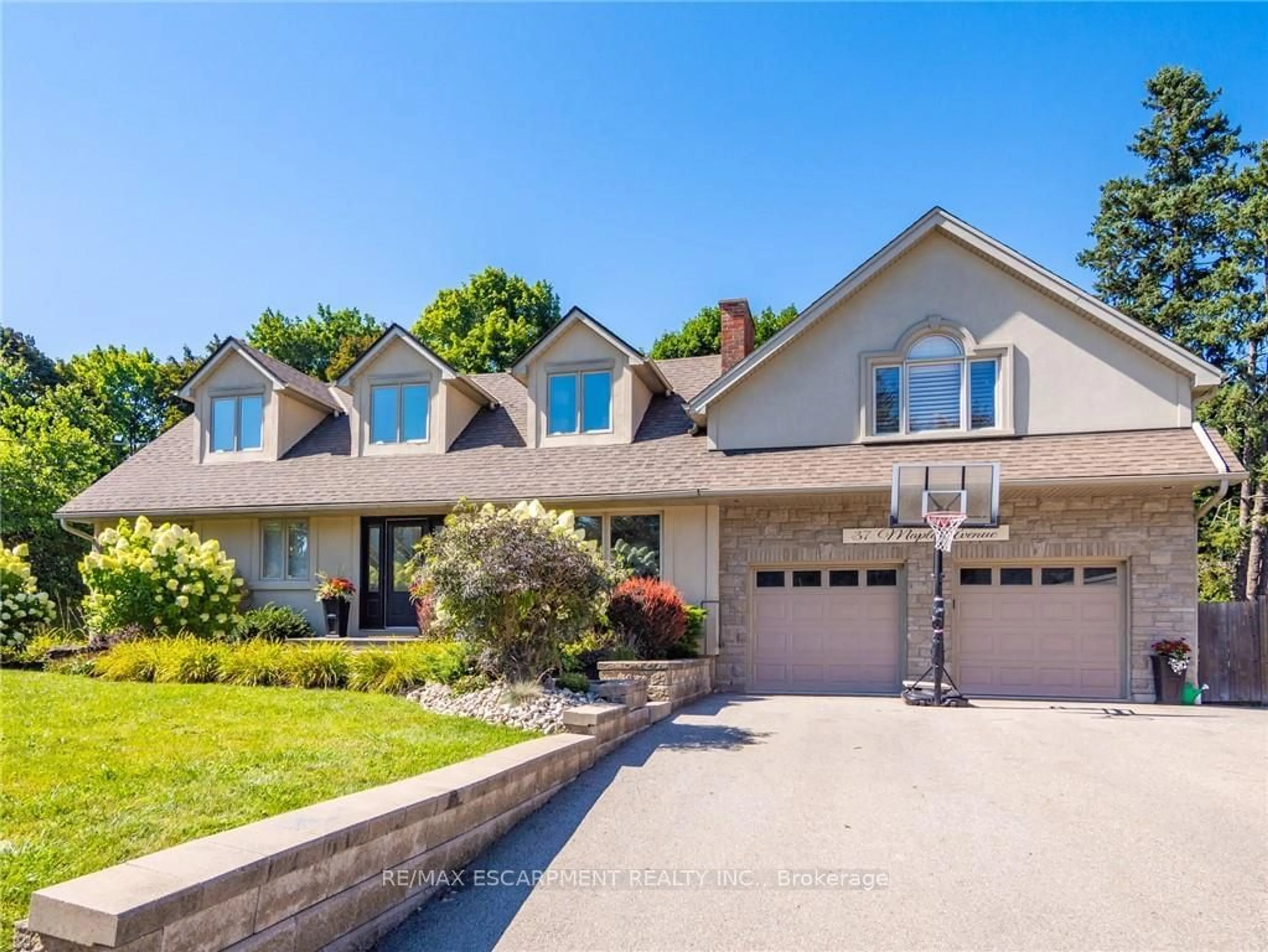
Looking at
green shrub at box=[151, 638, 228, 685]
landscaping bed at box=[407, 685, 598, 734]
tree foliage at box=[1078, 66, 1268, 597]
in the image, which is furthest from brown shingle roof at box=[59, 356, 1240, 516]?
tree foliage at box=[1078, 66, 1268, 597]

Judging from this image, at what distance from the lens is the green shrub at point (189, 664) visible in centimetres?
957

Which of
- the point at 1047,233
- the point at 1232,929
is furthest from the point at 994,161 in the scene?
the point at 1232,929

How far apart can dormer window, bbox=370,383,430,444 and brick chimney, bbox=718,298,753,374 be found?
592 centimetres

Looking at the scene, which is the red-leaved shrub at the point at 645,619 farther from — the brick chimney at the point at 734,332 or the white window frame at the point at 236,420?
the white window frame at the point at 236,420

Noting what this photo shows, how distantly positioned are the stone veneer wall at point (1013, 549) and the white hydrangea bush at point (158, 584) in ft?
27.8

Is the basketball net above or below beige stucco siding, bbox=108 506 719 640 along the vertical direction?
above

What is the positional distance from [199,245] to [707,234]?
29.8ft

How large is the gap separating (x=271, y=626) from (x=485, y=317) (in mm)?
20874

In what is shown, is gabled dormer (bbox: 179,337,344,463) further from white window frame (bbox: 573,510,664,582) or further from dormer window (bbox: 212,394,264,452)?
white window frame (bbox: 573,510,664,582)

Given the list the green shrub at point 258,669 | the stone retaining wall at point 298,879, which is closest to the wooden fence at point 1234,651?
the stone retaining wall at point 298,879

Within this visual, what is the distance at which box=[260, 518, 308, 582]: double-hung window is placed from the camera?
49.6 ft

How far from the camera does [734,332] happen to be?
50.5 ft

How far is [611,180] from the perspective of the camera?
1351 cm

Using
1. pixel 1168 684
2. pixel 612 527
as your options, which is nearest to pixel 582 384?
pixel 612 527
